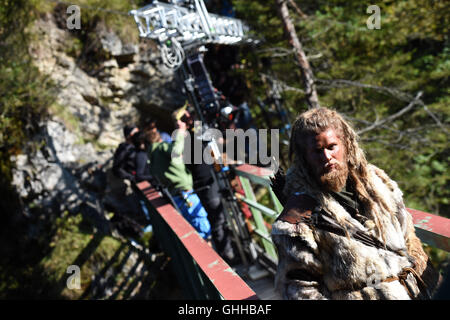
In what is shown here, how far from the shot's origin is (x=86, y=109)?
897cm

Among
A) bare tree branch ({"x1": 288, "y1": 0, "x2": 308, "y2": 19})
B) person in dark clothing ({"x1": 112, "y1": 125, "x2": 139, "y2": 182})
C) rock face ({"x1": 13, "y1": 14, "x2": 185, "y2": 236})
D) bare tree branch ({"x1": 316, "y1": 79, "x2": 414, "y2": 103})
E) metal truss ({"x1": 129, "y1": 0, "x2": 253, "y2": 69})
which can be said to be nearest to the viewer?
metal truss ({"x1": 129, "y1": 0, "x2": 253, "y2": 69})

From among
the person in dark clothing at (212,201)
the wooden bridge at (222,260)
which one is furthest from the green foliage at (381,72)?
the wooden bridge at (222,260)

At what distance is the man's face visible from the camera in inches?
60.4

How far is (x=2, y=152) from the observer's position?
748 cm

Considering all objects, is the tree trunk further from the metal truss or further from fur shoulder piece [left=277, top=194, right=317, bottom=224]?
fur shoulder piece [left=277, top=194, right=317, bottom=224]

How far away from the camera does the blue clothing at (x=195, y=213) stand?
14.2 feet

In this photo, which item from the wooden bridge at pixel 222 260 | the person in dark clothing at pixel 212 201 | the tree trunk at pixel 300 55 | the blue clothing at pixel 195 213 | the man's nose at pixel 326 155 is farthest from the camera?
the tree trunk at pixel 300 55

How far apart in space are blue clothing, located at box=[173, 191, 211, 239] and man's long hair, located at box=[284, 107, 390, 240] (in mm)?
2818

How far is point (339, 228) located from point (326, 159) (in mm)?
316

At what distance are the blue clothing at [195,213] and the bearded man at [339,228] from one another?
107 inches

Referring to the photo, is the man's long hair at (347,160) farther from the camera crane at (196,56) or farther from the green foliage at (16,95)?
the green foliage at (16,95)

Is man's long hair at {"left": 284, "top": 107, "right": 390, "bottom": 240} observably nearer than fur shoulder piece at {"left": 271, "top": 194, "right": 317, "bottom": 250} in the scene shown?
No

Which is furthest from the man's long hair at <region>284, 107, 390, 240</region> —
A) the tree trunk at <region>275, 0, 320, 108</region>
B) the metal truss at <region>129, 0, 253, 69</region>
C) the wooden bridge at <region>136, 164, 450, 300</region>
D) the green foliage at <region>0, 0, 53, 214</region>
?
the green foliage at <region>0, 0, 53, 214</region>

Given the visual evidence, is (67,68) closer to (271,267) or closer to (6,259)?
(6,259)
